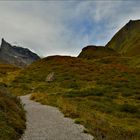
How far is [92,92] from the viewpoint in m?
59.8

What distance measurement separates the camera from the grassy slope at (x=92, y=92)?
31048mm

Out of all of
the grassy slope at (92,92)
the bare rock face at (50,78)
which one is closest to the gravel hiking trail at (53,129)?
the grassy slope at (92,92)

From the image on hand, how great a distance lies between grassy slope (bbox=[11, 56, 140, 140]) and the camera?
31048 millimetres

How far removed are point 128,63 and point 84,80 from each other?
45.1m

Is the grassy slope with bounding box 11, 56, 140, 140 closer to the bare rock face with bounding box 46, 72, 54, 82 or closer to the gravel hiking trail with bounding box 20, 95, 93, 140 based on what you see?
the gravel hiking trail with bounding box 20, 95, 93, 140

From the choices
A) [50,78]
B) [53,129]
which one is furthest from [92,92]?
[53,129]

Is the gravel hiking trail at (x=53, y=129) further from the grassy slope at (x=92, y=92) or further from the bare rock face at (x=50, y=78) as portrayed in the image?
the bare rock face at (x=50, y=78)

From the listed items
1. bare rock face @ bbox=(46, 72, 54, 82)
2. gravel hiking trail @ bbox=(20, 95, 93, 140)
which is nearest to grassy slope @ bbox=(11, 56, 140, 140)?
gravel hiking trail @ bbox=(20, 95, 93, 140)

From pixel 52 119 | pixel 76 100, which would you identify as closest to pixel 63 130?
pixel 52 119

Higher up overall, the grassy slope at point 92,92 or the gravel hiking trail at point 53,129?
the grassy slope at point 92,92

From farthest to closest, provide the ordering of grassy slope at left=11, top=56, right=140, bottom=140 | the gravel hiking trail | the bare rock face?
the bare rock face < grassy slope at left=11, top=56, right=140, bottom=140 < the gravel hiking trail

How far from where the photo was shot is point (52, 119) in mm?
31609

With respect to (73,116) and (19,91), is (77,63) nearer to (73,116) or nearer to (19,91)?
(19,91)

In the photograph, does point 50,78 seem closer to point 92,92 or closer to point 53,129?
point 92,92
